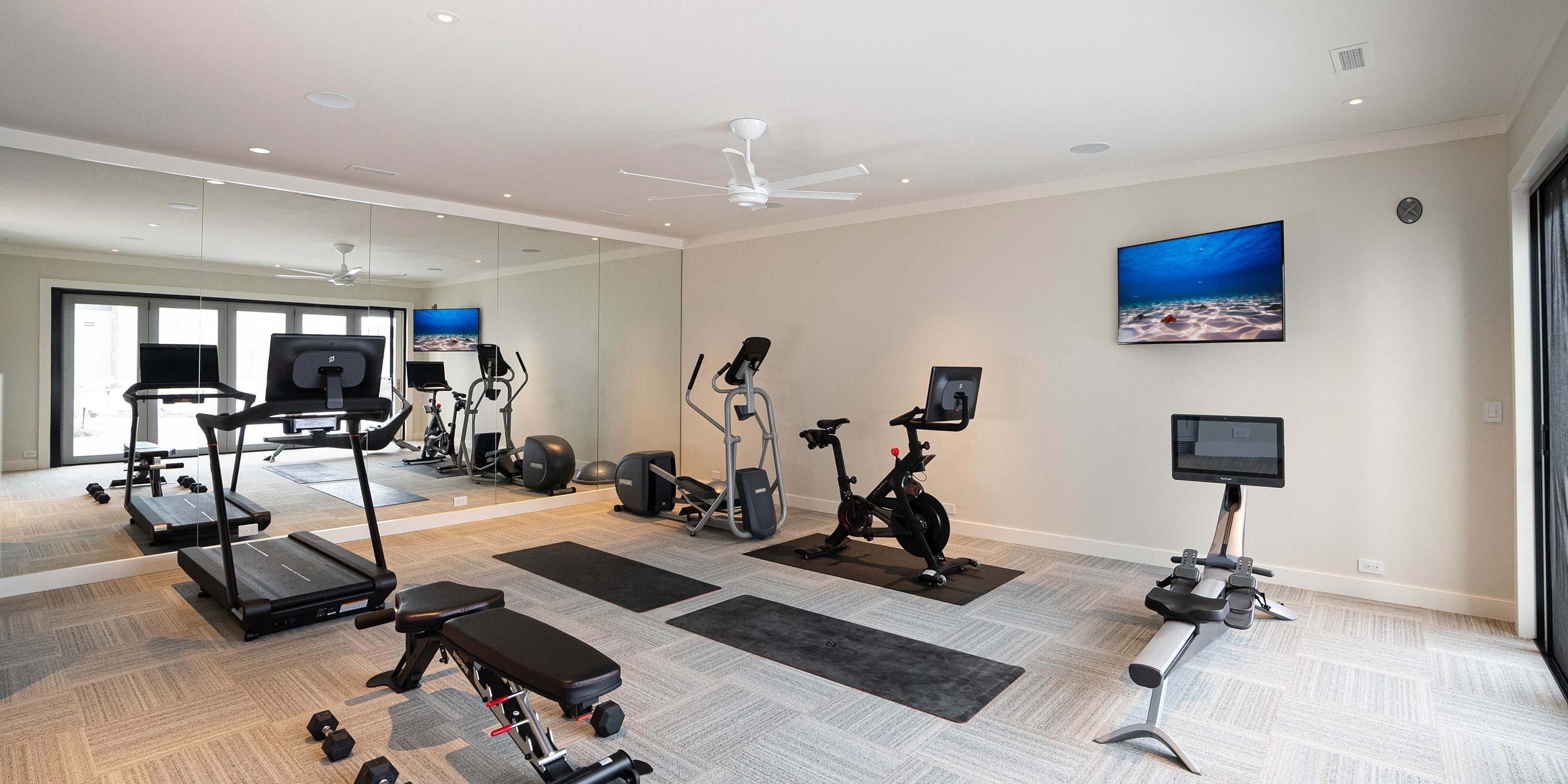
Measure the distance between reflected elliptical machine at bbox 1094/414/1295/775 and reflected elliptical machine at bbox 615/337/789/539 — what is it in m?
2.89

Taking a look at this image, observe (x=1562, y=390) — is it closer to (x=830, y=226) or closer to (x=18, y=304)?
(x=830, y=226)

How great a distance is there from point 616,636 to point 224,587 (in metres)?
2.04

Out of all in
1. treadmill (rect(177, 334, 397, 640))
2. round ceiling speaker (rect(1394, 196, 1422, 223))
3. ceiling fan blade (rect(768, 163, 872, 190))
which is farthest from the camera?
round ceiling speaker (rect(1394, 196, 1422, 223))

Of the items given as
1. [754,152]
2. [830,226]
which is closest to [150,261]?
A: [754,152]

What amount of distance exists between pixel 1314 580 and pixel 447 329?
635 cm

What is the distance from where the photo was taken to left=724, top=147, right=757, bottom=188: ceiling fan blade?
14.2ft

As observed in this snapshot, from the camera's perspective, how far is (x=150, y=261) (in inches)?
184

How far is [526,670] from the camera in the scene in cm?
214

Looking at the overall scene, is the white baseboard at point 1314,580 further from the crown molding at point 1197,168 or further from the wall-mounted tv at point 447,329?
the wall-mounted tv at point 447,329

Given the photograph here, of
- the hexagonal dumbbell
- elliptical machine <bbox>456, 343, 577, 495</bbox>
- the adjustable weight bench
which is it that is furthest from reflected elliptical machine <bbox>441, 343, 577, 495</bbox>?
the hexagonal dumbbell

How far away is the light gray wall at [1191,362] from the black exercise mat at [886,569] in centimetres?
84

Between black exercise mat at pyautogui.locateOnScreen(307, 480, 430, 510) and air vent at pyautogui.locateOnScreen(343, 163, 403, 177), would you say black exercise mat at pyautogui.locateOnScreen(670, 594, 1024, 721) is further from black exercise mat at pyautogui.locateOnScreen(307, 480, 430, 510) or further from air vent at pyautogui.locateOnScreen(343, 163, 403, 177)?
air vent at pyautogui.locateOnScreen(343, 163, 403, 177)

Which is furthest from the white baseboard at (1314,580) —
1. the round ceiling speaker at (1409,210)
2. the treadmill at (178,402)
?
the treadmill at (178,402)

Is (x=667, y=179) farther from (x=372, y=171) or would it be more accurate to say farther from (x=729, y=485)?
(x=729, y=485)
